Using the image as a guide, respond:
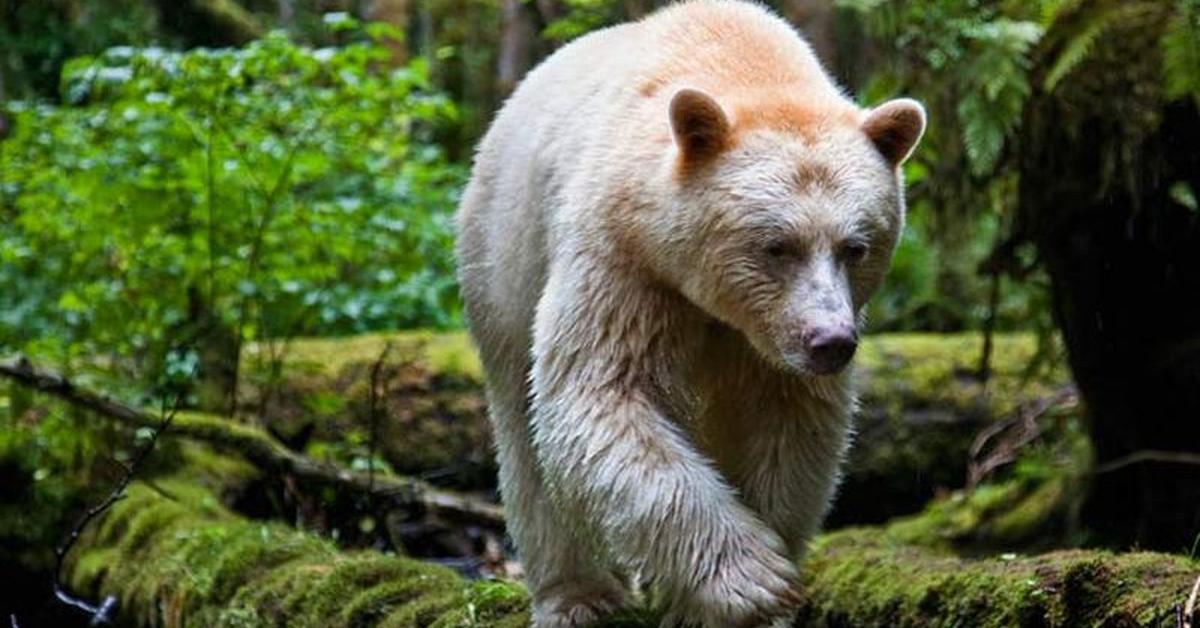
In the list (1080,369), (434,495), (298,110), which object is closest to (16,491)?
(434,495)

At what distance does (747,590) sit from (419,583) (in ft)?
6.54

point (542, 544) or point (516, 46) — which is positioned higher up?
point (542, 544)

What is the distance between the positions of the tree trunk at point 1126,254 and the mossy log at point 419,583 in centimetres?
135

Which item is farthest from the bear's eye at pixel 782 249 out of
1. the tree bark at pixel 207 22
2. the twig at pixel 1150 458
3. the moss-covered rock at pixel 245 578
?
the tree bark at pixel 207 22

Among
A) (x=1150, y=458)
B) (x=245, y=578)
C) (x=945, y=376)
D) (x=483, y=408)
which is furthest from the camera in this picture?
(x=945, y=376)

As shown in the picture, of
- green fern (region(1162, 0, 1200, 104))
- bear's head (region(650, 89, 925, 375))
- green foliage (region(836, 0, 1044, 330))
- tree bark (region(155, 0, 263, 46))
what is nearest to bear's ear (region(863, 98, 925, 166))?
bear's head (region(650, 89, 925, 375))

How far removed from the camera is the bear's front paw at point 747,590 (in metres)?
4.31

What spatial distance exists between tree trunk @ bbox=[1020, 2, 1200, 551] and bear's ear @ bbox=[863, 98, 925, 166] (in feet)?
10.0

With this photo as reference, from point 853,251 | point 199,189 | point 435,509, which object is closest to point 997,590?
point 853,251

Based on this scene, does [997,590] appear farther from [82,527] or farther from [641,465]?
[82,527]

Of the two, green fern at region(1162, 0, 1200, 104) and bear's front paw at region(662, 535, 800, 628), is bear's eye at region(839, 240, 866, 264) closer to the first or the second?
bear's front paw at region(662, 535, 800, 628)

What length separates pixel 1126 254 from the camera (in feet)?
25.7

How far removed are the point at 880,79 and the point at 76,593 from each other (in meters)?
4.94

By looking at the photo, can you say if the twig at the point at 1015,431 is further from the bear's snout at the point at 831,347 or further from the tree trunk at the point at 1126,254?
the bear's snout at the point at 831,347
